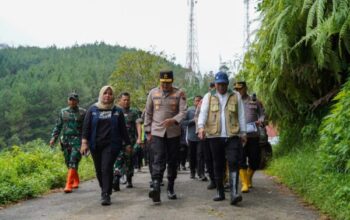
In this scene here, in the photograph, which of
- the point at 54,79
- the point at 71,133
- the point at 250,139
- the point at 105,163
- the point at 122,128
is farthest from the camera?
the point at 54,79

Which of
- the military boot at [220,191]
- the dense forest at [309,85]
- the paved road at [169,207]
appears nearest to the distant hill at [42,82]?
the dense forest at [309,85]

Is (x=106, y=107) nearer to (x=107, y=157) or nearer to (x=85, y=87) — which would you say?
(x=107, y=157)

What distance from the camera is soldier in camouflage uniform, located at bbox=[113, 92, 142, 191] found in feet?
31.3

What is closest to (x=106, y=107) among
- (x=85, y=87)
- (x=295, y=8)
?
(x=295, y=8)

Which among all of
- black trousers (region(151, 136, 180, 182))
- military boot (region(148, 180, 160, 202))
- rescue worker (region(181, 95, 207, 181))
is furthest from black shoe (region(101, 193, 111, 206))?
rescue worker (region(181, 95, 207, 181))

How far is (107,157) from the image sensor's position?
7941 millimetres

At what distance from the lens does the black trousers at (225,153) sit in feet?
24.5

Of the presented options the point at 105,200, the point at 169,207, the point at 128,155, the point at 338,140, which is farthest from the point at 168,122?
the point at 338,140

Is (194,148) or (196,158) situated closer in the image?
(194,148)

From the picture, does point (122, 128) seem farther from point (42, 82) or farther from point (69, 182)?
point (42, 82)

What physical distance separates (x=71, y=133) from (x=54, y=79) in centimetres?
11383

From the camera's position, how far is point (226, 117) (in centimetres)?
759

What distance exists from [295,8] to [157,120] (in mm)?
3203

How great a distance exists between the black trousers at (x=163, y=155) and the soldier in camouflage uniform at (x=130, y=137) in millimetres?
1384
